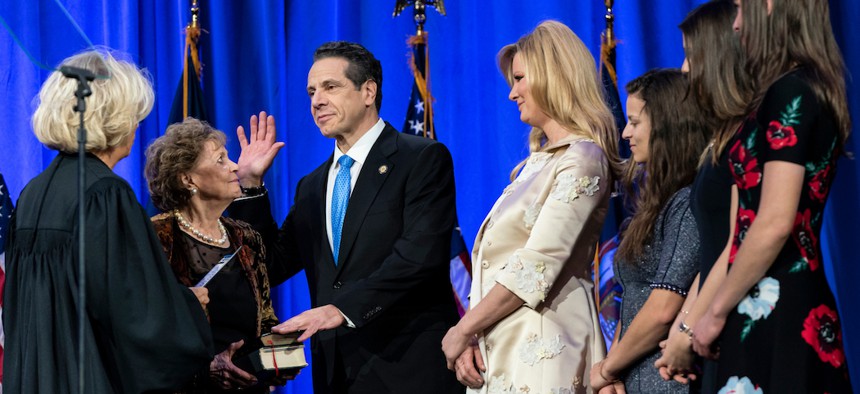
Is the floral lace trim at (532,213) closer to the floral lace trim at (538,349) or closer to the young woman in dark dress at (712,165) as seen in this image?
the floral lace trim at (538,349)

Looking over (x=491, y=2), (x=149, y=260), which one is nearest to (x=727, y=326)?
(x=149, y=260)

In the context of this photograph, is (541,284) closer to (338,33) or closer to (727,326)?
(727,326)

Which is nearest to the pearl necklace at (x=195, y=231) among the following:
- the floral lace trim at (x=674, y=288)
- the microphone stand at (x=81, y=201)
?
the microphone stand at (x=81, y=201)

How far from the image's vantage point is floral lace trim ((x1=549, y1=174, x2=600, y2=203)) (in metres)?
2.62

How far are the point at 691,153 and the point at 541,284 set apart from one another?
1.67 ft

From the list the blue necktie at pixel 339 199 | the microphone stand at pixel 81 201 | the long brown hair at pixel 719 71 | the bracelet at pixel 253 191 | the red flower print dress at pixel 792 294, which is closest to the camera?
the red flower print dress at pixel 792 294

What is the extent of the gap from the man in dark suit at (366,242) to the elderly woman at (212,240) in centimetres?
20

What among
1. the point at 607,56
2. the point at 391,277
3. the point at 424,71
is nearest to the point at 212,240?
the point at 391,277

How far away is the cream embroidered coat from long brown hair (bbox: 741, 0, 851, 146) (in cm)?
72

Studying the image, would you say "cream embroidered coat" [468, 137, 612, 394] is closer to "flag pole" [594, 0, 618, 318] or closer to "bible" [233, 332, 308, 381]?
"bible" [233, 332, 308, 381]

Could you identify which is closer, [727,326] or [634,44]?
[727,326]

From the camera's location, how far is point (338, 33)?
521cm

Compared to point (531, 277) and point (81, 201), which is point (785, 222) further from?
point (81, 201)

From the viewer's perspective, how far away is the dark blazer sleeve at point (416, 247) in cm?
298
